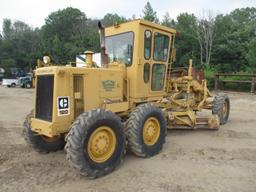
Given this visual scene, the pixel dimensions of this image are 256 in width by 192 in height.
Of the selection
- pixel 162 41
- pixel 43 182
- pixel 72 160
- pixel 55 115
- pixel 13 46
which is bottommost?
pixel 43 182

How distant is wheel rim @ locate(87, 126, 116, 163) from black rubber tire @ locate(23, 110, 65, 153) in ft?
4.36

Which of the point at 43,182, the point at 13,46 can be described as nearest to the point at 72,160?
the point at 43,182

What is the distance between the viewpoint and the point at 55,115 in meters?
4.79

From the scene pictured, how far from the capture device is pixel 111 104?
18.3ft

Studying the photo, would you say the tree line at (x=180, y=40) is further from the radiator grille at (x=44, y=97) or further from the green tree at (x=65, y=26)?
the radiator grille at (x=44, y=97)

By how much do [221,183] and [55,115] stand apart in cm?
274

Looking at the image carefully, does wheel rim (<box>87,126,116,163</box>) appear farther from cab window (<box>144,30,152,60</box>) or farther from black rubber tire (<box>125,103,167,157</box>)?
cab window (<box>144,30,152,60</box>)

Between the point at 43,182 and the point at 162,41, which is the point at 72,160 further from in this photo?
the point at 162,41

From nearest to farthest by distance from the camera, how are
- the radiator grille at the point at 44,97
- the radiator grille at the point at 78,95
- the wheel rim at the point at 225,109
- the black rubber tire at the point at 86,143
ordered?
1. the black rubber tire at the point at 86,143
2. the radiator grille at the point at 44,97
3. the radiator grille at the point at 78,95
4. the wheel rim at the point at 225,109

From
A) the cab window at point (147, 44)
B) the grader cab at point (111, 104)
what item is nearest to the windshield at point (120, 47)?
the grader cab at point (111, 104)

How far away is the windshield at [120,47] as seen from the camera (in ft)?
19.4

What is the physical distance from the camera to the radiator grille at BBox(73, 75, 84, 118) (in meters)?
5.04

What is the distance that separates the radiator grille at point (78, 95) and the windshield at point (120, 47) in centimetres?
127

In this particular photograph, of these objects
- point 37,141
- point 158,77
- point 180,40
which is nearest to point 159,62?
point 158,77
